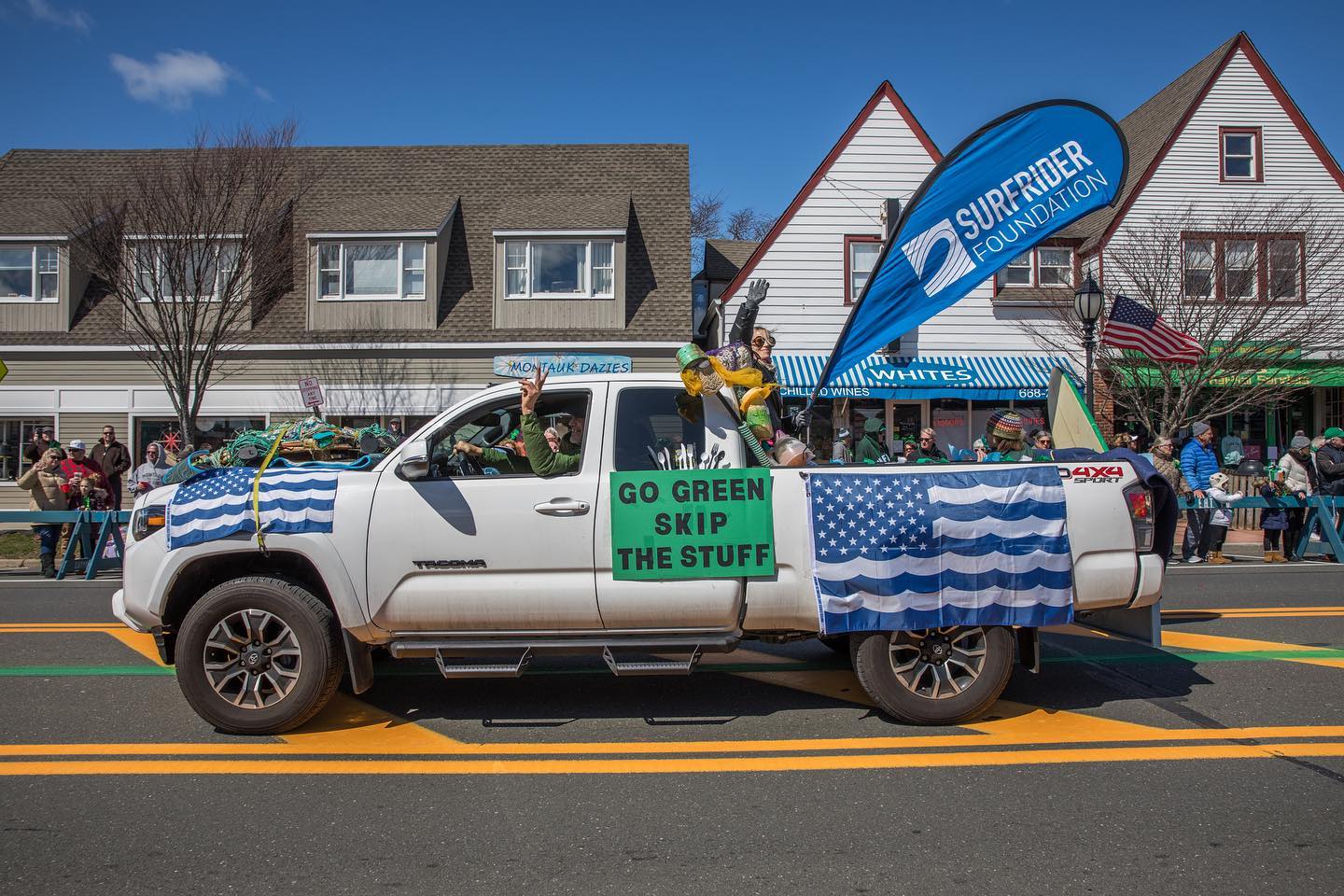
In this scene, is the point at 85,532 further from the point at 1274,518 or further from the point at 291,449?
the point at 1274,518

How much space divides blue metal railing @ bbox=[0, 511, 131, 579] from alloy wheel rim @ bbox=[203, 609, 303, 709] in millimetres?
7475

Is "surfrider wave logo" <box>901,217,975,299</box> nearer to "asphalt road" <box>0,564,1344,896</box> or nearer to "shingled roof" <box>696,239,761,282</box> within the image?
"asphalt road" <box>0,564,1344,896</box>

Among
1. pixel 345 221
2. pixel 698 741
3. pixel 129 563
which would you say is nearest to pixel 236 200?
pixel 345 221

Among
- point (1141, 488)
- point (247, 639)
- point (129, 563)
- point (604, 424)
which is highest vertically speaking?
point (604, 424)

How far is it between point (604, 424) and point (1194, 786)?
3.34m

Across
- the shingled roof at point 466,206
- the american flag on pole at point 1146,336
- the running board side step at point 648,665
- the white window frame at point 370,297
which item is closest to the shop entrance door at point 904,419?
the shingled roof at point 466,206

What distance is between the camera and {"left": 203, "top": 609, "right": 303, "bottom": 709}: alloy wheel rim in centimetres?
518

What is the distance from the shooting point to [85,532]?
12609 millimetres

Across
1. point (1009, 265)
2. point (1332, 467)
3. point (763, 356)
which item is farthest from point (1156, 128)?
point (763, 356)

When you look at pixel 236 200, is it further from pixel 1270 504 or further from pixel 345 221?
pixel 1270 504

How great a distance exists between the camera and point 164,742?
17.1 feet

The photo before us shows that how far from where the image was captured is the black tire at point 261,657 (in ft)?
16.9

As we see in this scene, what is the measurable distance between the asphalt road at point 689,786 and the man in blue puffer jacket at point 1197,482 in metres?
6.38

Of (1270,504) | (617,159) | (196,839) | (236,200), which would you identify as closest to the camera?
(196,839)
